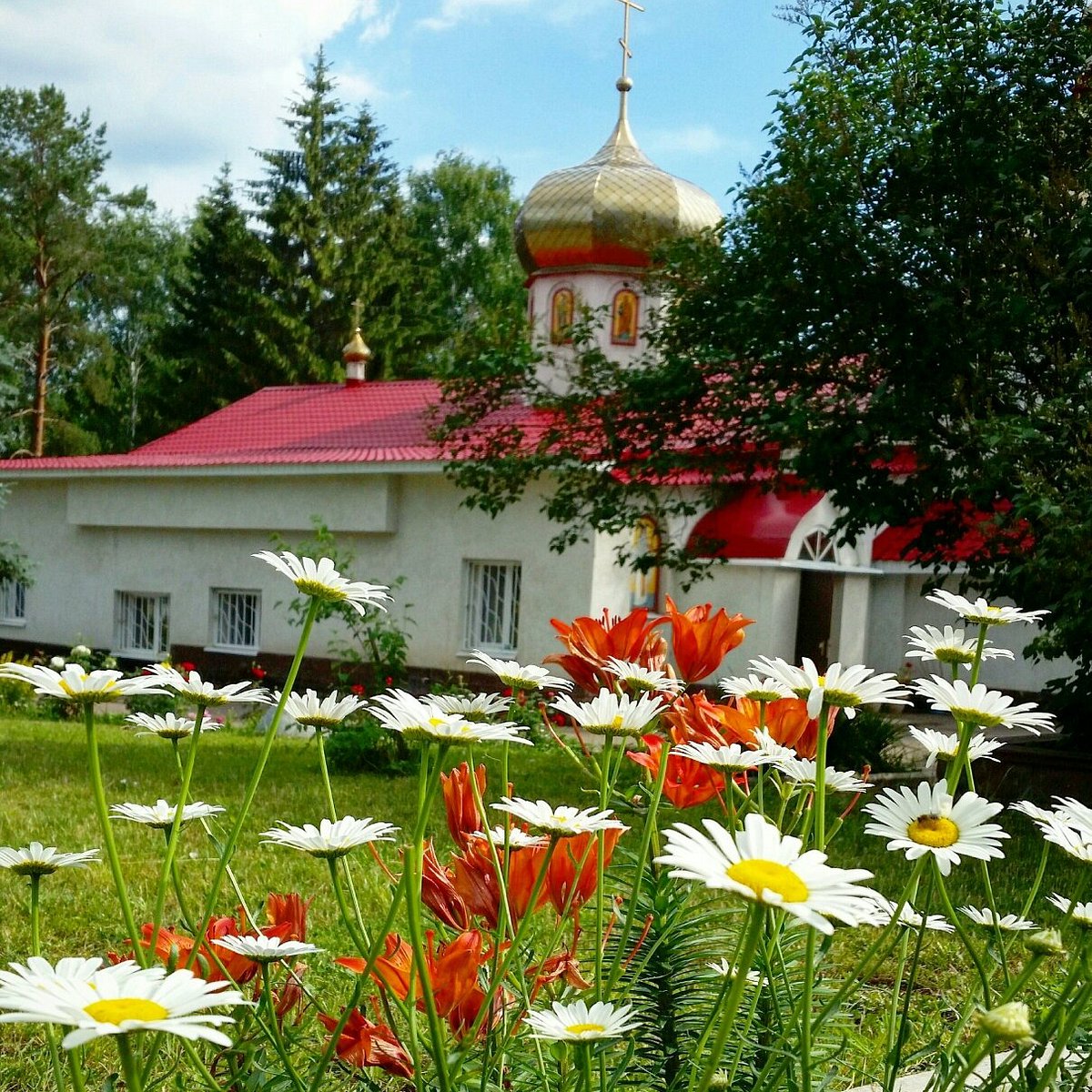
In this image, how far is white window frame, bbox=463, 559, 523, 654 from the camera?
1652 centimetres

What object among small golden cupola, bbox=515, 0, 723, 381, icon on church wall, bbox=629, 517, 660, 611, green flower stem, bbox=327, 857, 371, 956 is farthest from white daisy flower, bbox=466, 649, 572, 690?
small golden cupola, bbox=515, 0, 723, 381

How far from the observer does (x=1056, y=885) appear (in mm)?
6418

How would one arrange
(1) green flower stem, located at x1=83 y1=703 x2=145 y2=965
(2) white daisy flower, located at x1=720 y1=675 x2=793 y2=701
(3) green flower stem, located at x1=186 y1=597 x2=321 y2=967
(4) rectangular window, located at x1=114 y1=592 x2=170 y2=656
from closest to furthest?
(1) green flower stem, located at x1=83 y1=703 x2=145 y2=965 → (3) green flower stem, located at x1=186 y1=597 x2=321 y2=967 → (2) white daisy flower, located at x1=720 y1=675 x2=793 y2=701 → (4) rectangular window, located at x1=114 y1=592 x2=170 y2=656

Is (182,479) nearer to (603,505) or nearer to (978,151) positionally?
(603,505)

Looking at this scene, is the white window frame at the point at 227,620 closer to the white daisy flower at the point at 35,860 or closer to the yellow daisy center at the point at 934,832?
the white daisy flower at the point at 35,860

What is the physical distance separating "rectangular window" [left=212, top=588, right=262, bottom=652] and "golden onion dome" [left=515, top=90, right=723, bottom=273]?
6732 mm

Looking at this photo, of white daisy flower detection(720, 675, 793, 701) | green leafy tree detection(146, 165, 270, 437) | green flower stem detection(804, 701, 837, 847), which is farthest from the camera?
green leafy tree detection(146, 165, 270, 437)

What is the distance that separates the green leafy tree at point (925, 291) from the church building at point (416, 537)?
17.9 ft

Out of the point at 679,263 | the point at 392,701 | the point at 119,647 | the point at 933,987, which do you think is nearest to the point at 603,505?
the point at 679,263

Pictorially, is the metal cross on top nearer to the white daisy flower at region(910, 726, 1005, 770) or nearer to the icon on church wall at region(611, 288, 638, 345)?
the icon on church wall at region(611, 288, 638, 345)

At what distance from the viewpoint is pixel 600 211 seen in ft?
60.8

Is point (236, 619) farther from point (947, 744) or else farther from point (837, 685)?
point (837, 685)

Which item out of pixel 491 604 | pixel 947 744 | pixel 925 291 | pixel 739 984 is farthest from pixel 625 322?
pixel 739 984

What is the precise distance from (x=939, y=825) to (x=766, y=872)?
493 mm
